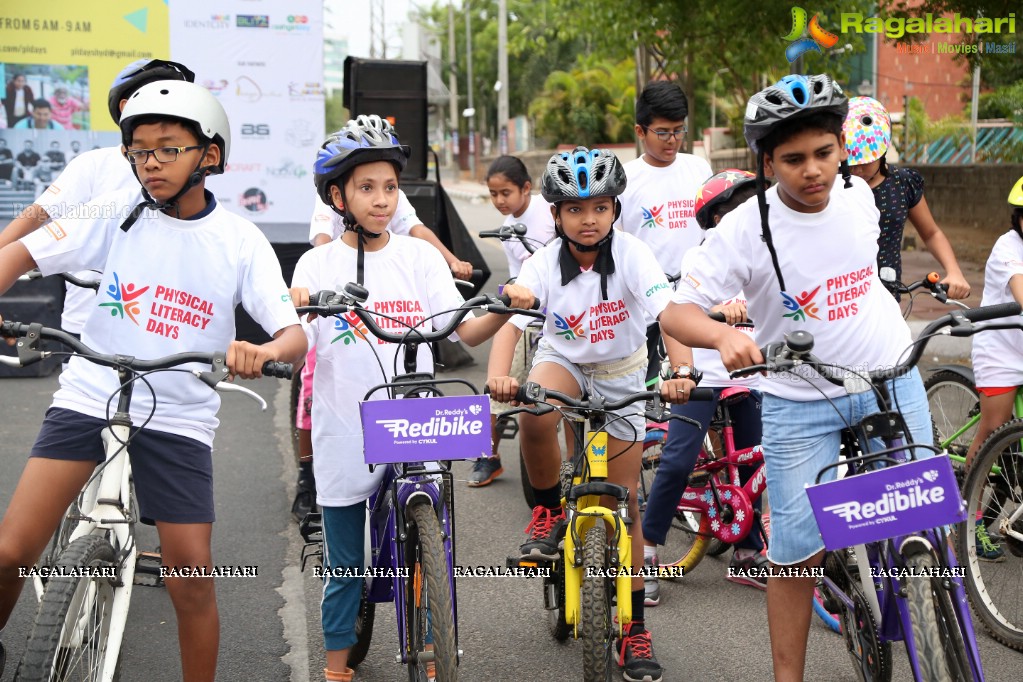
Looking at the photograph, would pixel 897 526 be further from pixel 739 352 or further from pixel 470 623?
pixel 470 623

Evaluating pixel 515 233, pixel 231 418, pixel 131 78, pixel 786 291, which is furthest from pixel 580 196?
pixel 231 418

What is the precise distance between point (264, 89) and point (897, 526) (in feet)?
32.8

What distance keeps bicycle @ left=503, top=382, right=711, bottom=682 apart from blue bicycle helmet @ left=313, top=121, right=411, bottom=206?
107 centimetres

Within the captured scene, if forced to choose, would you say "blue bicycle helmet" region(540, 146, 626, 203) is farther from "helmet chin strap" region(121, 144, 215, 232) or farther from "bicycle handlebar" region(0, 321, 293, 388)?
"bicycle handlebar" region(0, 321, 293, 388)

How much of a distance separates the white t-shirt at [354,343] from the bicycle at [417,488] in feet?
0.49

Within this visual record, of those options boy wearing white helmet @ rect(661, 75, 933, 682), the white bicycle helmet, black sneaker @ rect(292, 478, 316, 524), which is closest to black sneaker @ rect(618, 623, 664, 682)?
boy wearing white helmet @ rect(661, 75, 933, 682)

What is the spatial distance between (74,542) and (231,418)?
6186mm

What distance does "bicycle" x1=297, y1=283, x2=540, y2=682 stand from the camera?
3828mm

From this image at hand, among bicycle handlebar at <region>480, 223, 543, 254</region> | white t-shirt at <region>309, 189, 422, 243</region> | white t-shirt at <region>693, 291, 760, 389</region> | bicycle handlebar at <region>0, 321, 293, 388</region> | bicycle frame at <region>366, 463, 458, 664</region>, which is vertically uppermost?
white t-shirt at <region>309, 189, 422, 243</region>

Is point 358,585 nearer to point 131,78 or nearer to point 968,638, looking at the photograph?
point 968,638

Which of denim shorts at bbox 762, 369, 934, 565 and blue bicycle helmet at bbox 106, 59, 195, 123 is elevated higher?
blue bicycle helmet at bbox 106, 59, 195, 123

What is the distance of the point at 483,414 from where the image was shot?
389cm

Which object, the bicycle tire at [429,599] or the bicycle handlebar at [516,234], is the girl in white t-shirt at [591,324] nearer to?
the bicycle tire at [429,599]

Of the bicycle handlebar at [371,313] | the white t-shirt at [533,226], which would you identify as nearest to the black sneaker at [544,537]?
the bicycle handlebar at [371,313]
